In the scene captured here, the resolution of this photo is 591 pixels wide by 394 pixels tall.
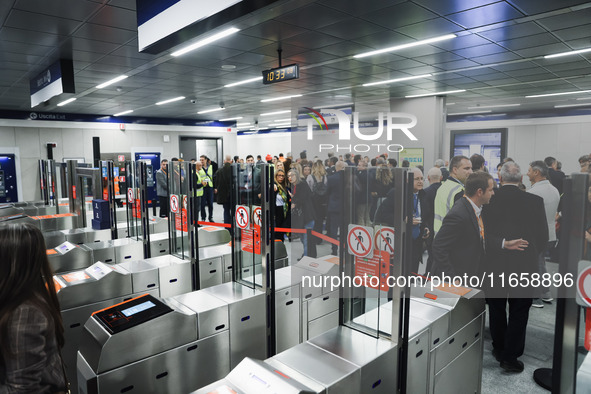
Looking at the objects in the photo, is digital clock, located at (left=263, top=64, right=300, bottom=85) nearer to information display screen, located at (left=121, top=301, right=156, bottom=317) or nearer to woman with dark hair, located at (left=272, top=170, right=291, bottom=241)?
woman with dark hair, located at (left=272, top=170, right=291, bottom=241)

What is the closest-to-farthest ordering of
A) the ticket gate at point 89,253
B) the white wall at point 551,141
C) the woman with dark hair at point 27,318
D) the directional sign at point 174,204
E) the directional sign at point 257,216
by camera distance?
the woman with dark hair at point 27,318, the directional sign at point 257,216, the ticket gate at point 89,253, the directional sign at point 174,204, the white wall at point 551,141

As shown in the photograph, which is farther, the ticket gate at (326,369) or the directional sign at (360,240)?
the directional sign at (360,240)

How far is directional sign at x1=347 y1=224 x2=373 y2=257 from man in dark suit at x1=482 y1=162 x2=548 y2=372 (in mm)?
1837

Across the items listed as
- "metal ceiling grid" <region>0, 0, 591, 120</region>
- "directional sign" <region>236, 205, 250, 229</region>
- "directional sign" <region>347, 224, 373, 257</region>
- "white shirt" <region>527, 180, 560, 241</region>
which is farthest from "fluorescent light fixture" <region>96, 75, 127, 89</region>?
"white shirt" <region>527, 180, 560, 241</region>

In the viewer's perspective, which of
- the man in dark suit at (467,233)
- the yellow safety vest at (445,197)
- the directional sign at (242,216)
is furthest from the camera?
the yellow safety vest at (445,197)

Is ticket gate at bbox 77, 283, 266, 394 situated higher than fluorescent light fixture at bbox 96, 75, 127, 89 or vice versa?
fluorescent light fixture at bbox 96, 75, 127, 89

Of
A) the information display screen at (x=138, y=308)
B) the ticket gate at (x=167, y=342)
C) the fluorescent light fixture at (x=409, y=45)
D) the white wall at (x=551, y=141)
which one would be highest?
the fluorescent light fixture at (x=409, y=45)

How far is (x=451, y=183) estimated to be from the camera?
4609 millimetres

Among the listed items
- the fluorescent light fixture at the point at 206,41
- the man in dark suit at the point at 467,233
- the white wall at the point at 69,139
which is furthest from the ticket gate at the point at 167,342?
the white wall at the point at 69,139

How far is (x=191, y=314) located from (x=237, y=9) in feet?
6.03

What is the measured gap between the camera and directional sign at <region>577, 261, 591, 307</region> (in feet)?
4.66

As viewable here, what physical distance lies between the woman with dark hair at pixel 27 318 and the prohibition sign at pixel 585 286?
77.5 inches

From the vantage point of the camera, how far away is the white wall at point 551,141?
335 inches

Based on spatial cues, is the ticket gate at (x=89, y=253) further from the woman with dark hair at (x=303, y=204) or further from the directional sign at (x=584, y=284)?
the directional sign at (x=584, y=284)
